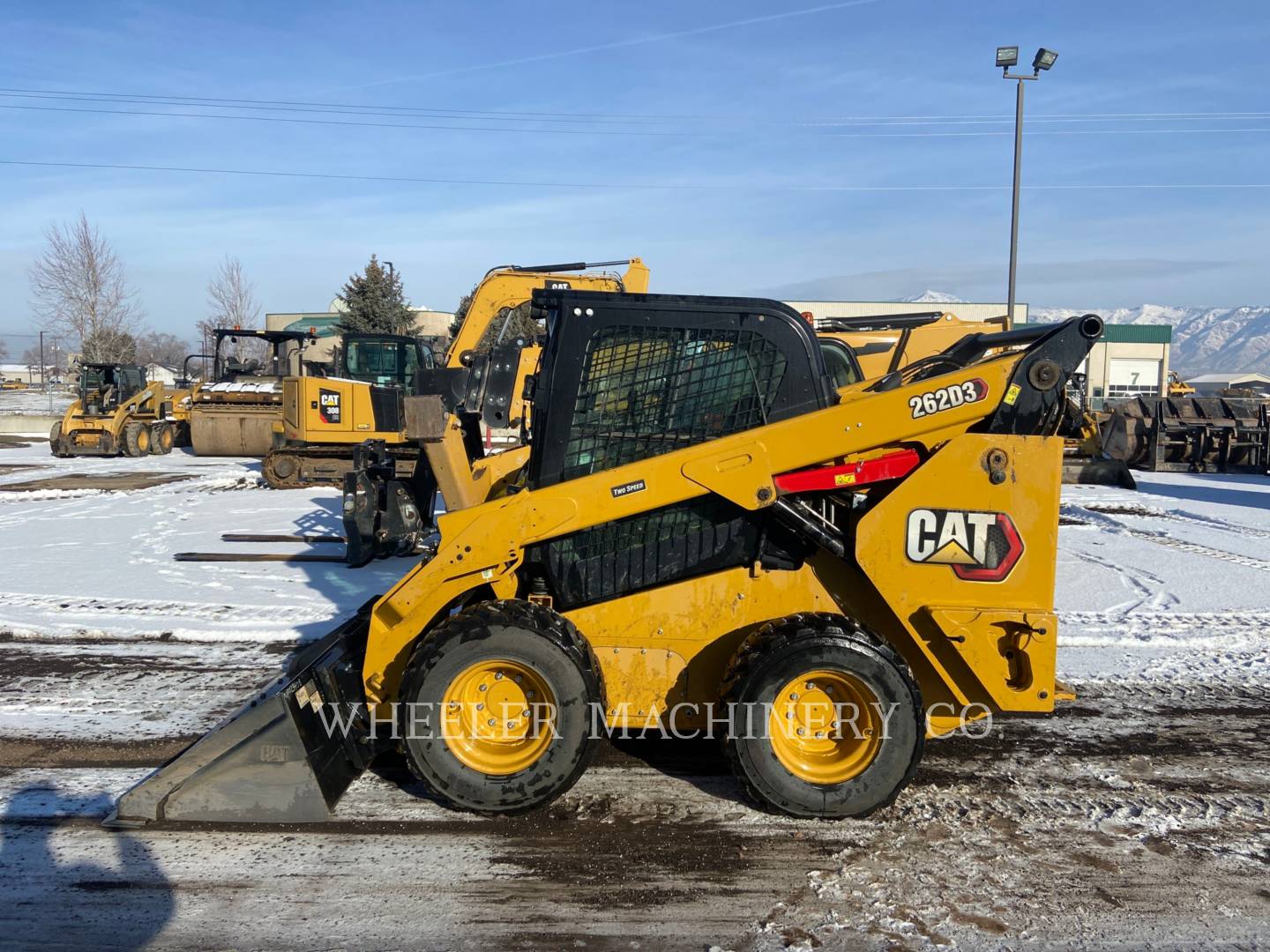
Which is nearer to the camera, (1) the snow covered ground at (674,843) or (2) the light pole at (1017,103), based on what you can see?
(1) the snow covered ground at (674,843)

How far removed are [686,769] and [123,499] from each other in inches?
500

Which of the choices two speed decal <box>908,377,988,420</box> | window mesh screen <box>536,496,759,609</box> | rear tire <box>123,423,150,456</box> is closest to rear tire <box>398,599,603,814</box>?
window mesh screen <box>536,496,759,609</box>

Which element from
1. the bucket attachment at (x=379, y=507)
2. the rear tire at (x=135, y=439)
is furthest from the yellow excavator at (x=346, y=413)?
the rear tire at (x=135, y=439)

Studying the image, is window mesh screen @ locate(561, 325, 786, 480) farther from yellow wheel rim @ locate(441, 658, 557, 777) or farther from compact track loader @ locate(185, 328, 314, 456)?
compact track loader @ locate(185, 328, 314, 456)

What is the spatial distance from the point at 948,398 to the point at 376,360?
1396 cm

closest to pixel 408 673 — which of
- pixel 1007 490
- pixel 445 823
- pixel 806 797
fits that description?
pixel 445 823

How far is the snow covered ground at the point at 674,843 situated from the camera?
3203 mm

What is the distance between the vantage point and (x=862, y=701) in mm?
3918

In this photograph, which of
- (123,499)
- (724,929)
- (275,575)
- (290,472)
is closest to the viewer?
(724,929)

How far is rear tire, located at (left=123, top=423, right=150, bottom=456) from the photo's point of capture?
2248 centimetres

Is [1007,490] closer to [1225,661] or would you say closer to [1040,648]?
[1040,648]

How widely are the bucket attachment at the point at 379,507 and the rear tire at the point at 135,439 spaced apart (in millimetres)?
15976

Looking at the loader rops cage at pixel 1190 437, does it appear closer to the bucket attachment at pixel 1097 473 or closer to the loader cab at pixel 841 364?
the bucket attachment at pixel 1097 473

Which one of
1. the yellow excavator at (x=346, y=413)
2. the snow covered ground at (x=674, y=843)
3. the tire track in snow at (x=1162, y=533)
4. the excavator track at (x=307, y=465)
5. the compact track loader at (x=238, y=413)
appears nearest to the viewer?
the snow covered ground at (x=674, y=843)
